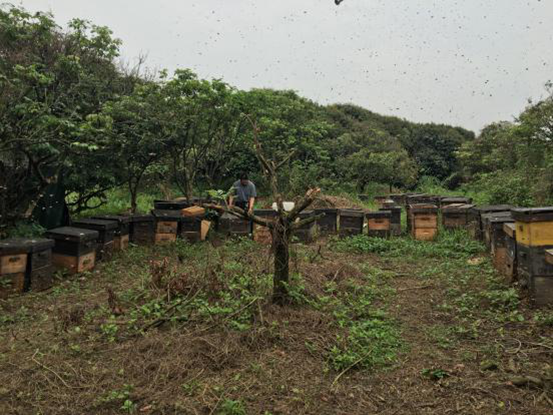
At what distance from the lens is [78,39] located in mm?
8602

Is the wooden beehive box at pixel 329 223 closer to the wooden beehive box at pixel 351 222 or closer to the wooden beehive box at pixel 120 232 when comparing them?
the wooden beehive box at pixel 351 222

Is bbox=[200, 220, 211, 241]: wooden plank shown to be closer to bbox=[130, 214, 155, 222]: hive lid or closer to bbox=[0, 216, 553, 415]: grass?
bbox=[130, 214, 155, 222]: hive lid

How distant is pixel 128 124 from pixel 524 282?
7.66 metres

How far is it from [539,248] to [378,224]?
4757 millimetres

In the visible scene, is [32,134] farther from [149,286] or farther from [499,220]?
[499,220]

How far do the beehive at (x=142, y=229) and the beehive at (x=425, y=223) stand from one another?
18.6 feet

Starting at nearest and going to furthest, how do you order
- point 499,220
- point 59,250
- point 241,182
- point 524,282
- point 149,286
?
point 524,282 → point 149,286 → point 499,220 → point 59,250 → point 241,182

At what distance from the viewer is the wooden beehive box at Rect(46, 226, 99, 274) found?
6188 mm

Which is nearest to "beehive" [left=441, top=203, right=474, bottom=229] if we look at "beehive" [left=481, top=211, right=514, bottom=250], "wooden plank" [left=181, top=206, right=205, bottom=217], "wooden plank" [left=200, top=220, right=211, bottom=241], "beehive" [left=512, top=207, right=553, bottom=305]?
"beehive" [left=481, top=211, right=514, bottom=250]

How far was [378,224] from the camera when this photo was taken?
29.8 feet

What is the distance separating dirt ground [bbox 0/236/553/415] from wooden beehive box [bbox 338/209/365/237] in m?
4.17

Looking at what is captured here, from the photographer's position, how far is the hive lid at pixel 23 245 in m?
5.11

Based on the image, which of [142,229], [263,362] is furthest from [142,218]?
[263,362]

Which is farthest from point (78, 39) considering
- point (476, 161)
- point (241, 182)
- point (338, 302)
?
point (476, 161)
